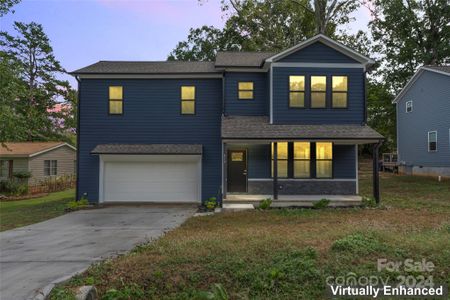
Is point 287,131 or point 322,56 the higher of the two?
point 322,56

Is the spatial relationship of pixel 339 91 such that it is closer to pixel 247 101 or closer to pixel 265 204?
pixel 247 101

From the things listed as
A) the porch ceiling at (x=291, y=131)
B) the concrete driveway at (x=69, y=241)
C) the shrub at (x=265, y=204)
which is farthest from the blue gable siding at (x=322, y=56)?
the concrete driveway at (x=69, y=241)

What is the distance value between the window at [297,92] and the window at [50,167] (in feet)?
65.9

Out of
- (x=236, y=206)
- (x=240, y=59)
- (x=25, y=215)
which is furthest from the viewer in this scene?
(x=240, y=59)

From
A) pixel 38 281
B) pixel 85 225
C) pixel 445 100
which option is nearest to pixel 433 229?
pixel 38 281

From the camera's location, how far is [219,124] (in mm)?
15094

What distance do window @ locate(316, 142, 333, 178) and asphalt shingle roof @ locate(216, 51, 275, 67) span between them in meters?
4.55

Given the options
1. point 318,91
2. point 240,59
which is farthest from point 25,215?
point 318,91

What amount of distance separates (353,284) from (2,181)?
76.0 ft

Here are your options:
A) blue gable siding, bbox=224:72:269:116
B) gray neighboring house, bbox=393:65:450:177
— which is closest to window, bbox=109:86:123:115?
blue gable siding, bbox=224:72:269:116

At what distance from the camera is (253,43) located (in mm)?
28031

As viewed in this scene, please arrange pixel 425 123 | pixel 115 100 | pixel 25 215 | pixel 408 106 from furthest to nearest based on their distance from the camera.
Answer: pixel 408 106 → pixel 425 123 → pixel 115 100 → pixel 25 215

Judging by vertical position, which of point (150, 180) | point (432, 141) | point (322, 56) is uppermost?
point (322, 56)

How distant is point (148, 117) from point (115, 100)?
1746 millimetres
